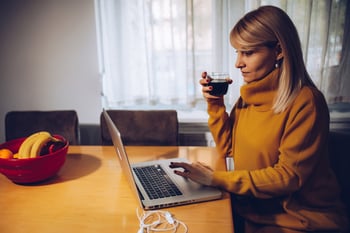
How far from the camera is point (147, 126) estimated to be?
1.74 metres

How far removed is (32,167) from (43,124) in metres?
0.78

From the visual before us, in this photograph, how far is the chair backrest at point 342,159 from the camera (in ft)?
4.10

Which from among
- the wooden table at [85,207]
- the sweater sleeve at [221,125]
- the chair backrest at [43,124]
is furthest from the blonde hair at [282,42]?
the chair backrest at [43,124]

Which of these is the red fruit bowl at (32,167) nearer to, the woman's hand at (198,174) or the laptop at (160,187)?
the laptop at (160,187)

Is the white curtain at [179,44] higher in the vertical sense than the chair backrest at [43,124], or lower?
higher

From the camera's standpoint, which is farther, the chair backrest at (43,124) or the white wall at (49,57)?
the white wall at (49,57)

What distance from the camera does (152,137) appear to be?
1.74 metres

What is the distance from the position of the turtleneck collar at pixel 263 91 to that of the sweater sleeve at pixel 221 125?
0.67 ft

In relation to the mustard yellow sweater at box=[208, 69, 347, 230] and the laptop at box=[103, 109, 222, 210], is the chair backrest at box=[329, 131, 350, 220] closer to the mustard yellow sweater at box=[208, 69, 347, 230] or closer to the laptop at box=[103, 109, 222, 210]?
the mustard yellow sweater at box=[208, 69, 347, 230]

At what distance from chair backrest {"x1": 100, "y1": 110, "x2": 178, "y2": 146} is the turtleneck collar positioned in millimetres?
619

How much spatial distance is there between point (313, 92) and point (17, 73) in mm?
1996

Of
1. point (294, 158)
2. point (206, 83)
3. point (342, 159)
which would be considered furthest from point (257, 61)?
point (342, 159)

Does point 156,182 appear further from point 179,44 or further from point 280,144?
point 179,44

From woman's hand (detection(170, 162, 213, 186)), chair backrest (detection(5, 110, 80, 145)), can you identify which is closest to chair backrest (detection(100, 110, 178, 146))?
chair backrest (detection(5, 110, 80, 145))
